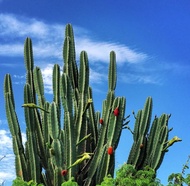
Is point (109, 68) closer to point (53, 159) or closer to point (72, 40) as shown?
point (72, 40)

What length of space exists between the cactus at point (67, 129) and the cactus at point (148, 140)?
2.74ft

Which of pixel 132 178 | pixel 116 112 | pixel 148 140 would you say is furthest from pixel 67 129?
pixel 148 140

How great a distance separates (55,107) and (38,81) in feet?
4.96

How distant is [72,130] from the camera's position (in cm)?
900

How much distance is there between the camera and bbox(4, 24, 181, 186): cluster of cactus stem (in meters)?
9.05

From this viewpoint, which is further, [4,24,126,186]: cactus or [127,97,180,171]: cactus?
[127,97,180,171]: cactus

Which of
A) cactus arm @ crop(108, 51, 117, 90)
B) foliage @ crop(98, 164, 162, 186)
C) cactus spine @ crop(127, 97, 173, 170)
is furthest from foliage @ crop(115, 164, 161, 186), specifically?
cactus arm @ crop(108, 51, 117, 90)

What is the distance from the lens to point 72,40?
1047 centimetres

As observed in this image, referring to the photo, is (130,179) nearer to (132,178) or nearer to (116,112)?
(132,178)

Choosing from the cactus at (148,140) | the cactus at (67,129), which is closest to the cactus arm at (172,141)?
the cactus at (148,140)

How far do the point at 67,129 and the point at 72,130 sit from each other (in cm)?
9

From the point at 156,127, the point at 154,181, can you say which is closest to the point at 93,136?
the point at 156,127

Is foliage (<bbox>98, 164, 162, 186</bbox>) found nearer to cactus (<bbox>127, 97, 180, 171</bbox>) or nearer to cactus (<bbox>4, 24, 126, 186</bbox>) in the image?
cactus (<bbox>4, 24, 126, 186</bbox>)

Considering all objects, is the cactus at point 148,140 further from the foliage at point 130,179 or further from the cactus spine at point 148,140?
the foliage at point 130,179
